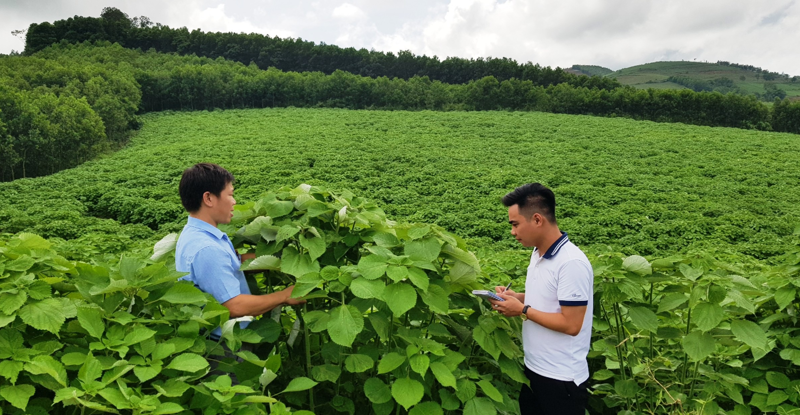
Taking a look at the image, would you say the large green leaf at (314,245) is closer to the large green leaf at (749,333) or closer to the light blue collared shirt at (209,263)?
the light blue collared shirt at (209,263)

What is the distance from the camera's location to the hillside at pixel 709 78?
376ft

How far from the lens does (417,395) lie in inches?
71.6

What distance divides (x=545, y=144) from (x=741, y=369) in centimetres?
2941

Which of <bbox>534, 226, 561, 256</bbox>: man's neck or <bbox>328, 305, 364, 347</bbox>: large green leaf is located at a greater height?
<bbox>534, 226, 561, 256</bbox>: man's neck

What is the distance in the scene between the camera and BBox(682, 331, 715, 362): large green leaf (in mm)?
2254

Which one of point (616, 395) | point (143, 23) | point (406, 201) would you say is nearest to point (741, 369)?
point (616, 395)

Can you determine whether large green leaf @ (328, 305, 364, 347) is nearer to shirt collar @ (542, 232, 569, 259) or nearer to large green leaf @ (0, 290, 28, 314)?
large green leaf @ (0, 290, 28, 314)

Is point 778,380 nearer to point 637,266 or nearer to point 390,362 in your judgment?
point 637,266

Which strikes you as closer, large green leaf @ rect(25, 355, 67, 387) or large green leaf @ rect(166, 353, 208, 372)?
large green leaf @ rect(25, 355, 67, 387)

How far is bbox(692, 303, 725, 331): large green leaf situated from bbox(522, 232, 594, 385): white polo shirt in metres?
0.47

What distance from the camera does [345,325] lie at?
5.88 feet

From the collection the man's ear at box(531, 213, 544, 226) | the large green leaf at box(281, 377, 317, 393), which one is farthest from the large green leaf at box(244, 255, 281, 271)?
the man's ear at box(531, 213, 544, 226)

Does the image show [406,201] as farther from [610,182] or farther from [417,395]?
[417,395]

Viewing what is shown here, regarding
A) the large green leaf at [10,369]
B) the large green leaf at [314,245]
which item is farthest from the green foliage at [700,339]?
the large green leaf at [10,369]
